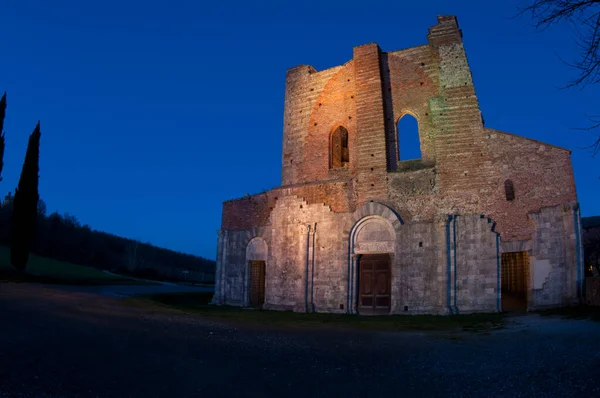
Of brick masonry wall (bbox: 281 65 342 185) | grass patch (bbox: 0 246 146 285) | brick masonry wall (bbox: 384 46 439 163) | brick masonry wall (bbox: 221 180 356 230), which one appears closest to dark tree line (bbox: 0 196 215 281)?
grass patch (bbox: 0 246 146 285)

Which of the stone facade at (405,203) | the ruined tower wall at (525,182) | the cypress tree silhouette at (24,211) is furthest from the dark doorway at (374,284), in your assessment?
the cypress tree silhouette at (24,211)

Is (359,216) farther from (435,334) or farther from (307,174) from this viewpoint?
(435,334)

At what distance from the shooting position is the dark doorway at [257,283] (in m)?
19.8

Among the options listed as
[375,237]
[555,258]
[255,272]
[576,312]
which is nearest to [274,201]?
[255,272]

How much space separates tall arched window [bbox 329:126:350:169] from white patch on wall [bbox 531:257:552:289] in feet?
28.8

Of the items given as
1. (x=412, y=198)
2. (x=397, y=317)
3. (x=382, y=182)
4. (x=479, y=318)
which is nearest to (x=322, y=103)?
(x=382, y=182)

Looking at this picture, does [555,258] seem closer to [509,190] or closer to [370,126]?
[509,190]

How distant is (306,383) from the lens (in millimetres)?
5219

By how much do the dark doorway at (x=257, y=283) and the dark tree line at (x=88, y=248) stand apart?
110 ft

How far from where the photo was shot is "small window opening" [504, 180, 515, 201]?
1464 cm

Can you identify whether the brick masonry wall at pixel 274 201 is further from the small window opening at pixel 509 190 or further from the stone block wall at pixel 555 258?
the stone block wall at pixel 555 258

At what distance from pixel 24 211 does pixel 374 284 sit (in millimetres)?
20780

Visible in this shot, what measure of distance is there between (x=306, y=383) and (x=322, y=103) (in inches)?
643

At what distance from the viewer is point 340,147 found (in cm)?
2009
